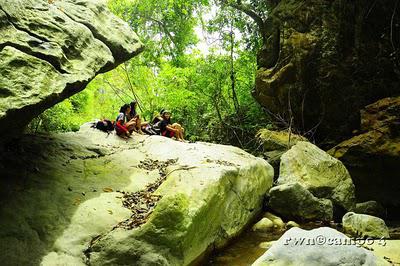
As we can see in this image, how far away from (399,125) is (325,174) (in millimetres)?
3012

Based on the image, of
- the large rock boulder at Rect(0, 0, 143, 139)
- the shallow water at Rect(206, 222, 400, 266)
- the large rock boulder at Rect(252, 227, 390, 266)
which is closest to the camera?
the large rock boulder at Rect(252, 227, 390, 266)

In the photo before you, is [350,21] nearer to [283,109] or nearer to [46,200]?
[283,109]

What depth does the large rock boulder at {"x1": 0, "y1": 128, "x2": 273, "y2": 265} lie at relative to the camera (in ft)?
16.7

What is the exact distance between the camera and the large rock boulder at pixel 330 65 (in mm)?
12242

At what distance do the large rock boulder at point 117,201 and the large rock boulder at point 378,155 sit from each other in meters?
4.08

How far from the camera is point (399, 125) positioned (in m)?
10.5

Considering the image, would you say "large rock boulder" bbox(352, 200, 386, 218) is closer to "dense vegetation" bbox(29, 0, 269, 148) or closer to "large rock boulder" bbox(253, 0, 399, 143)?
"large rock boulder" bbox(253, 0, 399, 143)

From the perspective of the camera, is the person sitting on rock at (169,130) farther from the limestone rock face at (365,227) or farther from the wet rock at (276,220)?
the limestone rock face at (365,227)

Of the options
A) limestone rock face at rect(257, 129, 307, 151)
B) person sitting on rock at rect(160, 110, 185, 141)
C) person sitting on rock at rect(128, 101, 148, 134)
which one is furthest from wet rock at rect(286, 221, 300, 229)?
person sitting on rock at rect(128, 101, 148, 134)

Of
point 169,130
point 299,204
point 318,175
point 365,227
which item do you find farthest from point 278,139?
point 365,227

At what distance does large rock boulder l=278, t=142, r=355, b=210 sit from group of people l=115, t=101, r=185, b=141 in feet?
11.8

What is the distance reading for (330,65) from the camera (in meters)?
12.8

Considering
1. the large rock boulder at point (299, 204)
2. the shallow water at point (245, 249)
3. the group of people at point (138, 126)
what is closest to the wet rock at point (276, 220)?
the large rock boulder at point (299, 204)

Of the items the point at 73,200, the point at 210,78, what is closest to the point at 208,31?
the point at 210,78
